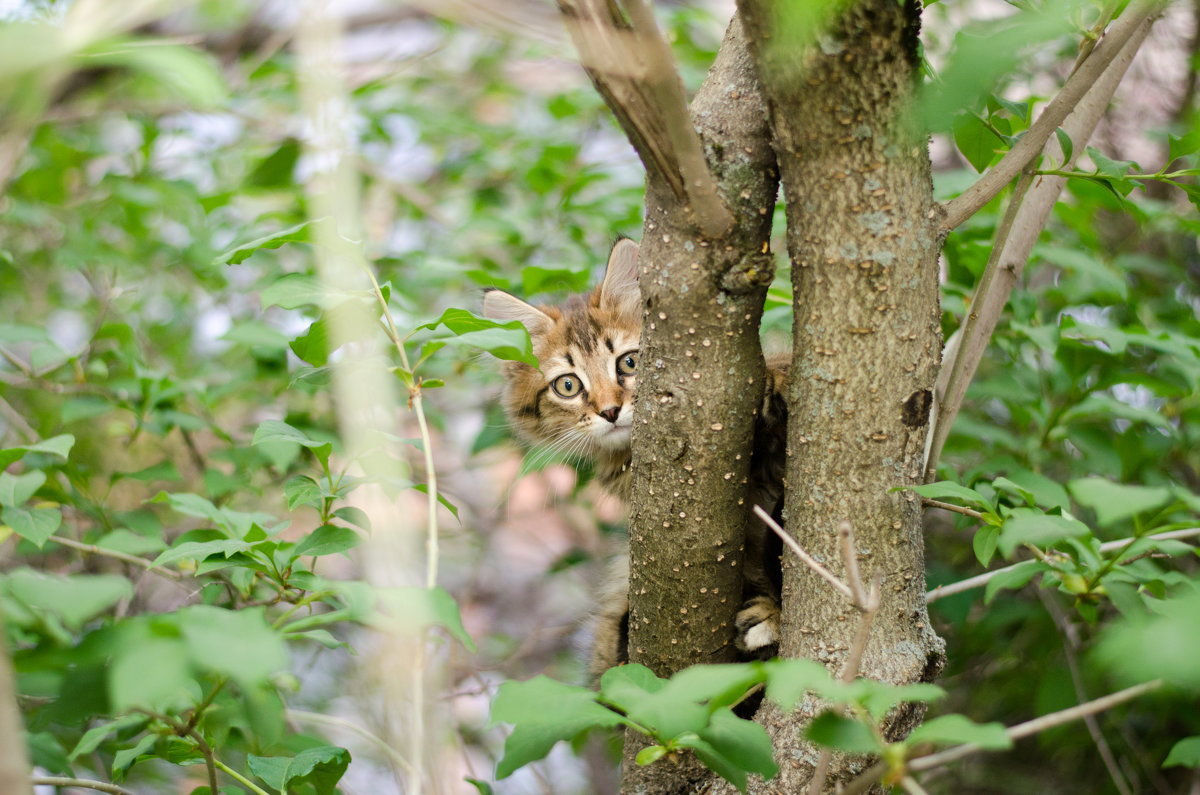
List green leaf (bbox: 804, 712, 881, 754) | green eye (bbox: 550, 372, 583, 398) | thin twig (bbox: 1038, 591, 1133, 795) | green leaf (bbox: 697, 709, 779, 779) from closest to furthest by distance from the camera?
green leaf (bbox: 804, 712, 881, 754)
green leaf (bbox: 697, 709, 779, 779)
thin twig (bbox: 1038, 591, 1133, 795)
green eye (bbox: 550, 372, 583, 398)

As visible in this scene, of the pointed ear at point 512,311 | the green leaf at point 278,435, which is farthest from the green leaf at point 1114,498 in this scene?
the pointed ear at point 512,311

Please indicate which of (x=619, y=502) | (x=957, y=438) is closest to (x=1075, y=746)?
(x=957, y=438)

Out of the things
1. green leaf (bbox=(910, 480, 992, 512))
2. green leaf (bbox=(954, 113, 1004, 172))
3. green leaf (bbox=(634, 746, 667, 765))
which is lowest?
green leaf (bbox=(634, 746, 667, 765))

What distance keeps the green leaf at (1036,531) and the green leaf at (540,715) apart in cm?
44

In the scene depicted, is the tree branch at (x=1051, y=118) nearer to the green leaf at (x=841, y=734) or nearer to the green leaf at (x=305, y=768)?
the green leaf at (x=841, y=734)

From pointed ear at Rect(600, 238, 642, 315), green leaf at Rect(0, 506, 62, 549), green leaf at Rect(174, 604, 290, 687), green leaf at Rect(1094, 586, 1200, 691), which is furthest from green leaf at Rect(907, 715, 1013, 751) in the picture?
pointed ear at Rect(600, 238, 642, 315)

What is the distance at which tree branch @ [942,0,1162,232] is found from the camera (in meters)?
1.15

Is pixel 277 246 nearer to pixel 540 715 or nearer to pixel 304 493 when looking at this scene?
pixel 304 493

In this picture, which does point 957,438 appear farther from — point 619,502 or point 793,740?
point 793,740

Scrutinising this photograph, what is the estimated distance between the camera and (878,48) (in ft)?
3.30

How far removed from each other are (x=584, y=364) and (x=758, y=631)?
3.81ft

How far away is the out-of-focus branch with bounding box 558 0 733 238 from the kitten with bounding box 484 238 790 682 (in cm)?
98

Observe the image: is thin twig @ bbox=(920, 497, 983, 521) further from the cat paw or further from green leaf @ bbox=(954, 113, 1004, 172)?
green leaf @ bbox=(954, 113, 1004, 172)

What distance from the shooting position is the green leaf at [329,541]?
122 cm
